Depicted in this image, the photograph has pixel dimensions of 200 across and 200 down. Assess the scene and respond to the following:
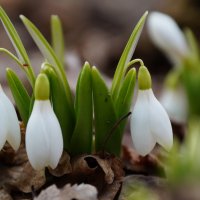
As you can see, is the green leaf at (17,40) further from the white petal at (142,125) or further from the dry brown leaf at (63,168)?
the white petal at (142,125)

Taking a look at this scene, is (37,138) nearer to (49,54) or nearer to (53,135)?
(53,135)

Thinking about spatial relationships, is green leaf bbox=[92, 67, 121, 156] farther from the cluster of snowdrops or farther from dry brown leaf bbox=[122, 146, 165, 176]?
dry brown leaf bbox=[122, 146, 165, 176]

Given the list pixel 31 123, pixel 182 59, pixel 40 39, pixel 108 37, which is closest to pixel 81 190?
pixel 31 123

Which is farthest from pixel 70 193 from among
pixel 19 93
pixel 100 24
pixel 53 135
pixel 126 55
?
pixel 100 24

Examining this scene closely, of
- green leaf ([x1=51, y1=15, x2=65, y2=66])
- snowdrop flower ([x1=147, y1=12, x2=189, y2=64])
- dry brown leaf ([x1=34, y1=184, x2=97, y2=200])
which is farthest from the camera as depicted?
snowdrop flower ([x1=147, y1=12, x2=189, y2=64])

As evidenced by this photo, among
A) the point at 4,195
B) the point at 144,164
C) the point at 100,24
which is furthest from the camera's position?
the point at 100,24

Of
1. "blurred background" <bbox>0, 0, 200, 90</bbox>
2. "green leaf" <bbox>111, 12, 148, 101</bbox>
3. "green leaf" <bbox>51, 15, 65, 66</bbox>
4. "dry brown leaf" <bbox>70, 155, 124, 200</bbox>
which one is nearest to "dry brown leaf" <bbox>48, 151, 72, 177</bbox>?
"dry brown leaf" <bbox>70, 155, 124, 200</bbox>

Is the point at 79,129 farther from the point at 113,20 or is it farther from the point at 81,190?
the point at 113,20
